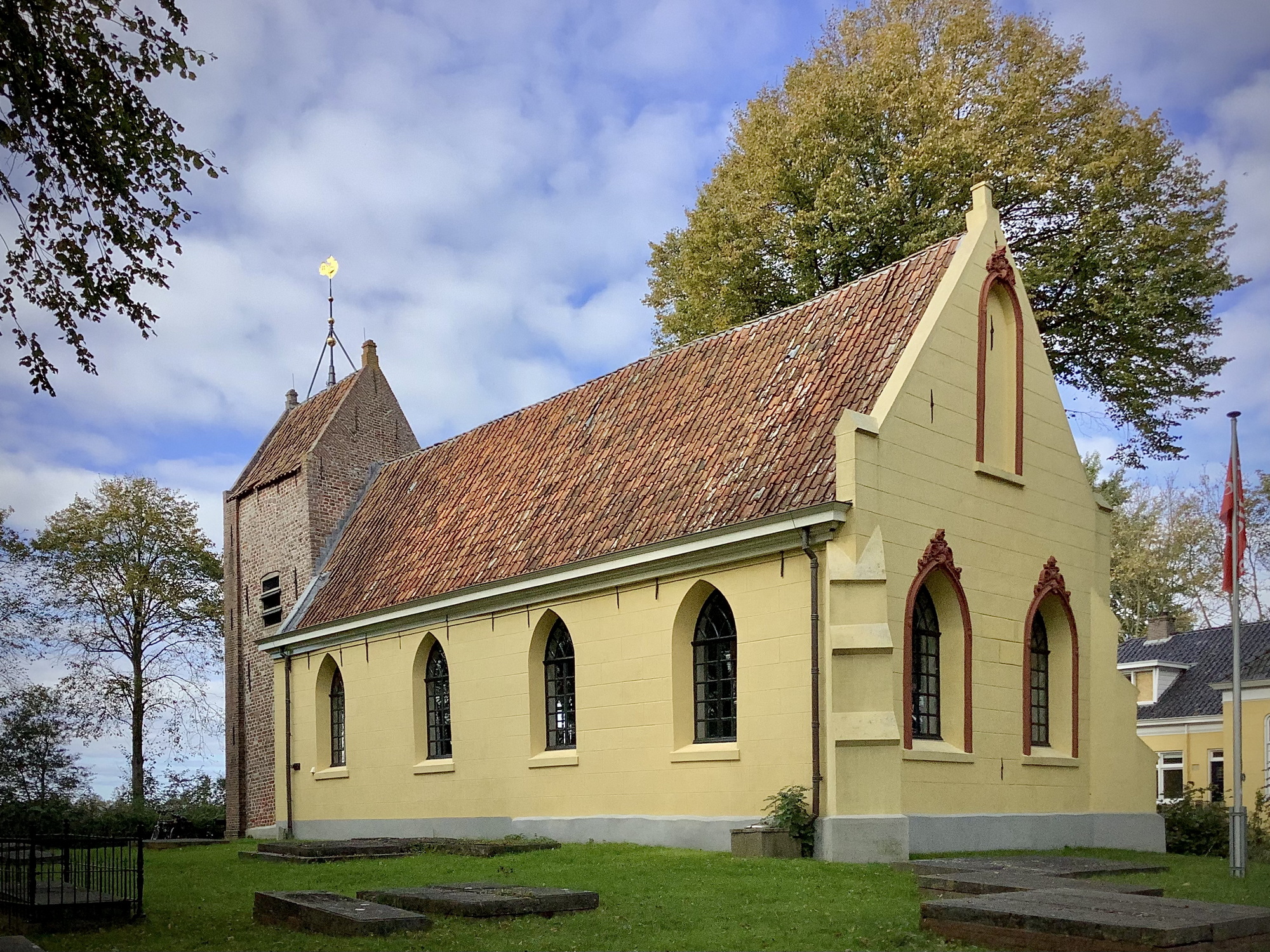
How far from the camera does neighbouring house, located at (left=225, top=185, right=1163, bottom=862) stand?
1767cm

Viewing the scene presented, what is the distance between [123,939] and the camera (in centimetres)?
1147

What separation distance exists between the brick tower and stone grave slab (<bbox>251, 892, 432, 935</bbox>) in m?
18.7

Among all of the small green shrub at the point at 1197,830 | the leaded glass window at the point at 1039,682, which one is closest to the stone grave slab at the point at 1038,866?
the leaded glass window at the point at 1039,682

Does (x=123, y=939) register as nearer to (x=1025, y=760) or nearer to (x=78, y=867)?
(x=78, y=867)

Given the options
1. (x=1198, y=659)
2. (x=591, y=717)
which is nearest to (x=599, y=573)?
(x=591, y=717)

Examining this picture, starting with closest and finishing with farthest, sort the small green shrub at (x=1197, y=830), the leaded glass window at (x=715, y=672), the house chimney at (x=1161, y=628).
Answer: the leaded glass window at (x=715, y=672), the small green shrub at (x=1197, y=830), the house chimney at (x=1161, y=628)

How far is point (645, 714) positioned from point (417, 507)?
35.2 feet

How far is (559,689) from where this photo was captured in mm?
22469

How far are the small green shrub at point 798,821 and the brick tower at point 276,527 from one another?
1688 cm

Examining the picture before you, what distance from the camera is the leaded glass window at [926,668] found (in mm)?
18703

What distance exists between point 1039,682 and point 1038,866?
6.63 meters

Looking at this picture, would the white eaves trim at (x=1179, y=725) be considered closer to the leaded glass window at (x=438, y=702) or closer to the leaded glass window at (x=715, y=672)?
the leaded glass window at (x=438, y=702)

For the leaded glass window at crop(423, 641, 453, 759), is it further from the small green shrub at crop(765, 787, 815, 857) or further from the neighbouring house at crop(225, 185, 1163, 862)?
the small green shrub at crop(765, 787, 815, 857)

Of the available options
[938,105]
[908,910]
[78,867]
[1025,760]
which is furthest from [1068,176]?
[78,867]
